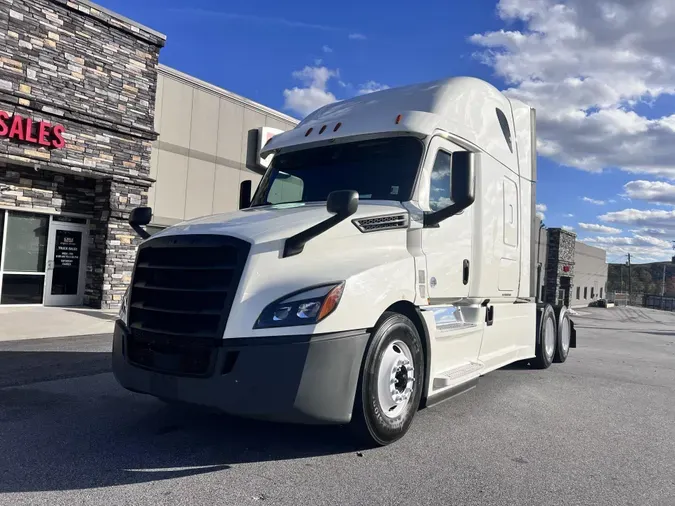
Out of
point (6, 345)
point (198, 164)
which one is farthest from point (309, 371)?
point (198, 164)

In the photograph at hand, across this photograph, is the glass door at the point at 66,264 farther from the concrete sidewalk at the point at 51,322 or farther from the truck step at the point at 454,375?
the truck step at the point at 454,375

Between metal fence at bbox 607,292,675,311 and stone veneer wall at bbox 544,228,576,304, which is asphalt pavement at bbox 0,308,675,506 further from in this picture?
metal fence at bbox 607,292,675,311

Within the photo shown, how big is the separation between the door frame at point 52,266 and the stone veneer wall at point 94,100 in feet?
0.72

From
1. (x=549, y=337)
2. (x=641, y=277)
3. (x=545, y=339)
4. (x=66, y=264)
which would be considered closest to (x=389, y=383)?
(x=545, y=339)

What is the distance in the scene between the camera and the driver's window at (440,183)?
5148 mm

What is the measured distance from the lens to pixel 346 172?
Answer: 211 inches

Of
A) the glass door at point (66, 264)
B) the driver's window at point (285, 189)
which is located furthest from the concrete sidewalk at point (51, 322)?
the driver's window at point (285, 189)

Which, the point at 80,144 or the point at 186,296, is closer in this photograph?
the point at 186,296

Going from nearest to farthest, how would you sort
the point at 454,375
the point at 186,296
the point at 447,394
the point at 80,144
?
the point at 186,296 → the point at 447,394 → the point at 454,375 → the point at 80,144

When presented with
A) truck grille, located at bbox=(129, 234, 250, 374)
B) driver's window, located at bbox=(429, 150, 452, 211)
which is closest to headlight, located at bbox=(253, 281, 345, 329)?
truck grille, located at bbox=(129, 234, 250, 374)

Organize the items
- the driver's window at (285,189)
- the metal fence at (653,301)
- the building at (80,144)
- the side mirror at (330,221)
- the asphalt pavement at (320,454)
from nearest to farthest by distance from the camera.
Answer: the asphalt pavement at (320,454), the side mirror at (330,221), the driver's window at (285,189), the building at (80,144), the metal fence at (653,301)

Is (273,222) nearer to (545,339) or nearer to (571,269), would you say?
(545,339)

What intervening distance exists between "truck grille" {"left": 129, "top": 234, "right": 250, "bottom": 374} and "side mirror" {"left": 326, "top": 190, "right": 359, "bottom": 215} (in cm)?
69

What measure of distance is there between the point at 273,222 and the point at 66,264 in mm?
12434
